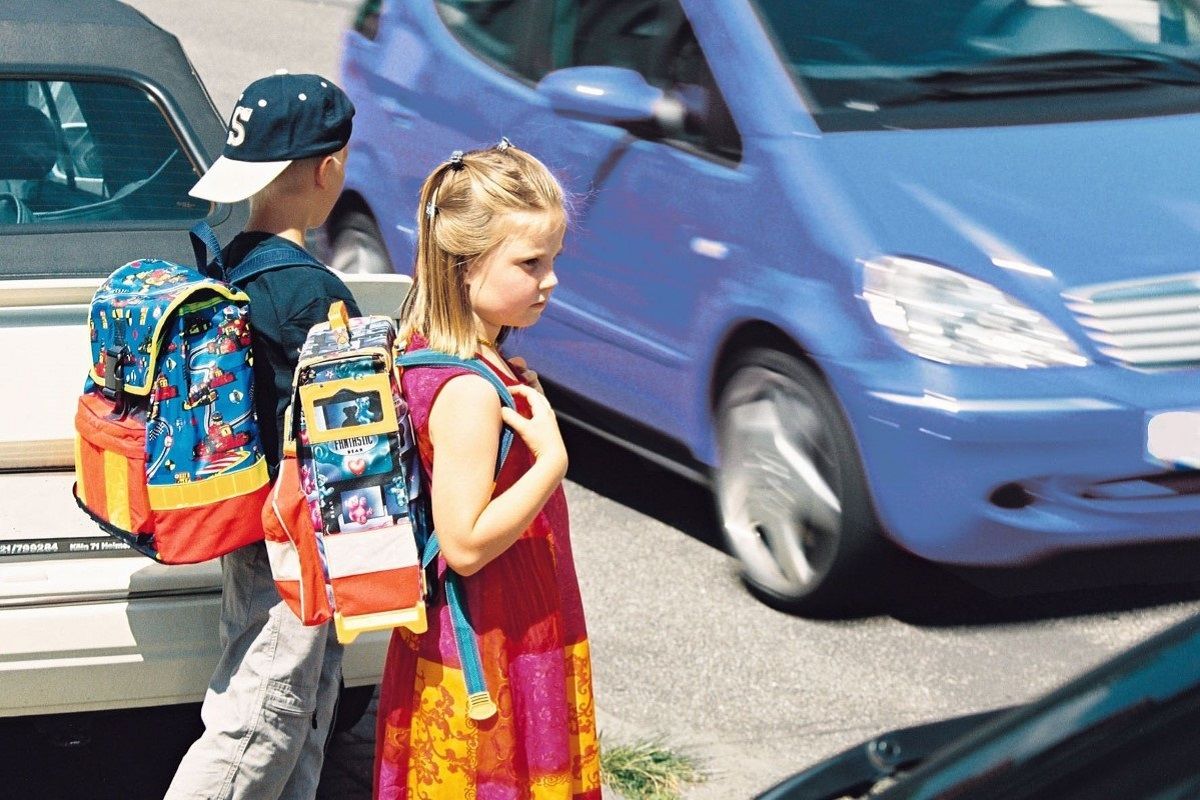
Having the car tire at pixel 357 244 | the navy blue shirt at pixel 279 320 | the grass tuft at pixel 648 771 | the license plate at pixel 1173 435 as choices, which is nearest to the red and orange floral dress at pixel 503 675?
the navy blue shirt at pixel 279 320

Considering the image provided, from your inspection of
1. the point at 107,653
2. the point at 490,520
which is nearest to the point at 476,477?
the point at 490,520

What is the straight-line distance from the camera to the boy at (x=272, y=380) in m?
3.01

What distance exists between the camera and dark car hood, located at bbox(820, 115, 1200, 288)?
4.58 m

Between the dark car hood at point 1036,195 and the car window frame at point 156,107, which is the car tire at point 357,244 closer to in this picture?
the car window frame at point 156,107

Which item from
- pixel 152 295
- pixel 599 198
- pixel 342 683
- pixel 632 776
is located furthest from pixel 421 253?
pixel 599 198

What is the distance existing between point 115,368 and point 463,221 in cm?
70

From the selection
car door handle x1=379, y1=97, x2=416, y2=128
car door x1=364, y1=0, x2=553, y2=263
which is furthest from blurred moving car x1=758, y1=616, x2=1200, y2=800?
car door handle x1=379, y1=97, x2=416, y2=128

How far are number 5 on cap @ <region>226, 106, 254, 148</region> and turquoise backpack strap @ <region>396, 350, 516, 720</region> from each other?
0.55m

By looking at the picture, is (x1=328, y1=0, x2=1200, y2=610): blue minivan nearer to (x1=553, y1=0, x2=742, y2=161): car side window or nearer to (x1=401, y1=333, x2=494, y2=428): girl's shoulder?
(x1=553, y1=0, x2=742, y2=161): car side window

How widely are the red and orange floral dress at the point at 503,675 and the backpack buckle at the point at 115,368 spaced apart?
1.75 feet

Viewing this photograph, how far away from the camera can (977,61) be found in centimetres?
531

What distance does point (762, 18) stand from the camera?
5.21 meters

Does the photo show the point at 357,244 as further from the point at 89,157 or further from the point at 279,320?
the point at 279,320

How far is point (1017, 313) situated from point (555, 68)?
1.99 meters
